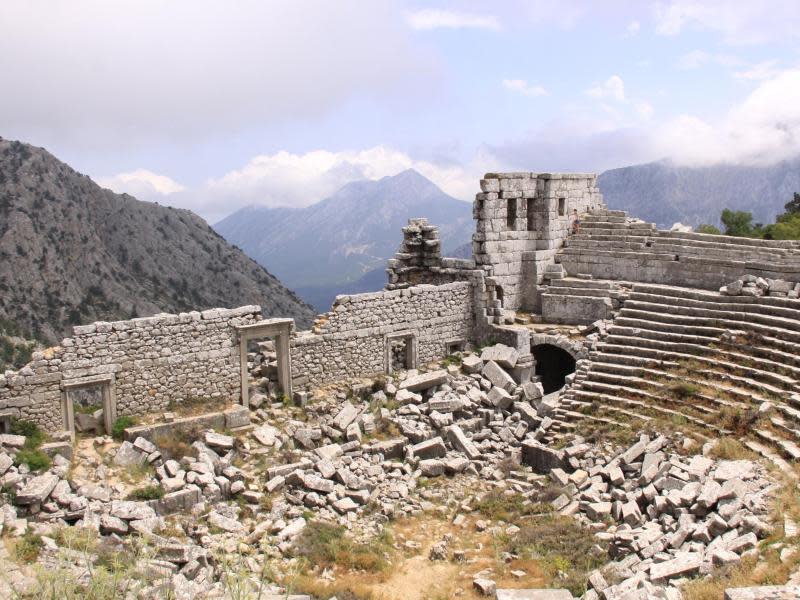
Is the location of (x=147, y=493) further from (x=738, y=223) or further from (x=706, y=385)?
(x=738, y=223)

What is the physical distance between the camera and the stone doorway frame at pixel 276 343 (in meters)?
A: 18.9

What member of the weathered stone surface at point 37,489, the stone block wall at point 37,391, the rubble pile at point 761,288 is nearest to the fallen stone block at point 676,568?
the rubble pile at point 761,288

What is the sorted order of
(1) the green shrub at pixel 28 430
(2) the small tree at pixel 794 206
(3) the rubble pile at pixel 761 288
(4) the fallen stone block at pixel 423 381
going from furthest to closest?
(2) the small tree at pixel 794 206
(4) the fallen stone block at pixel 423 381
(3) the rubble pile at pixel 761 288
(1) the green shrub at pixel 28 430

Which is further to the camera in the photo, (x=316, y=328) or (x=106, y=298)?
(x=106, y=298)

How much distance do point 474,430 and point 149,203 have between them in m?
37.8

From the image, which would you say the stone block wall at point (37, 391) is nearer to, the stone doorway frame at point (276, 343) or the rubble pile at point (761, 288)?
the stone doorway frame at point (276, 343)

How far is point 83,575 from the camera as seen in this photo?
37.7ft

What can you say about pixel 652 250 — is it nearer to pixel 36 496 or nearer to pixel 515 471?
pixel 515 471

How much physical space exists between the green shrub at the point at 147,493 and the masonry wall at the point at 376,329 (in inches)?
208

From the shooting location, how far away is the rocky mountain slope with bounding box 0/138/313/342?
3962cm

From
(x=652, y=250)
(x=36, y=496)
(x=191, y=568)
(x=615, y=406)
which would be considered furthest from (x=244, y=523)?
(x=652, y=250)

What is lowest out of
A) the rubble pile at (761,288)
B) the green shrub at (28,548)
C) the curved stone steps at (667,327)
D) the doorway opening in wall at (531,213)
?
the green shrub at (28,548)

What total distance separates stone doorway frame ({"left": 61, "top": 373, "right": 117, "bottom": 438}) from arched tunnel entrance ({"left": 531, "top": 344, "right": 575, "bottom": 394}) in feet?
38.3

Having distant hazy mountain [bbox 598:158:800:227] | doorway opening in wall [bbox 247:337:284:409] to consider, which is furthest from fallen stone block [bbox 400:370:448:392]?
distant hazy mountain [bbox 598:158:800:227]
